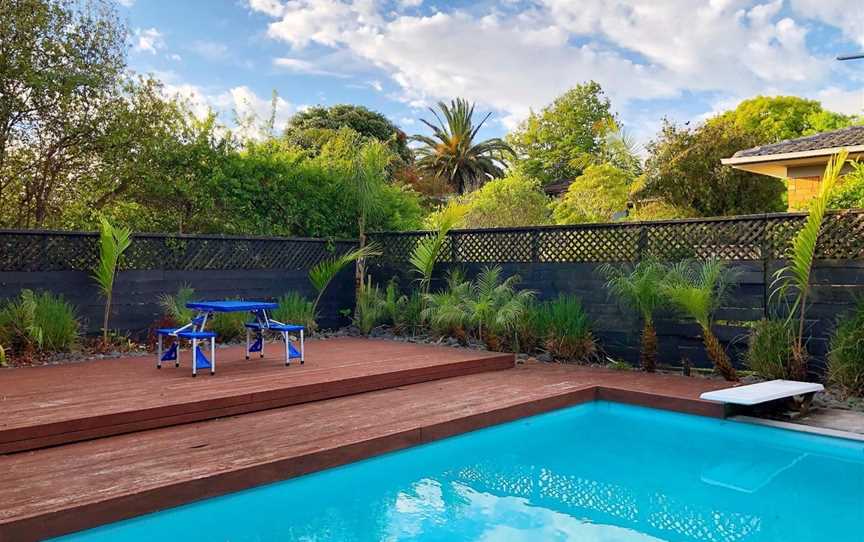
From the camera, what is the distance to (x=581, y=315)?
25.6 ft

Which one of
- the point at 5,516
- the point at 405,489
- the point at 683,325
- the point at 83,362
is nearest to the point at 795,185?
the point at 683,325

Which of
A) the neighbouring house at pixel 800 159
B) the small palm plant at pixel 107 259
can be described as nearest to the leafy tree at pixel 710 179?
the neighbouring house at pixel 800 159

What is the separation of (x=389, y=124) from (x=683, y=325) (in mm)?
23520

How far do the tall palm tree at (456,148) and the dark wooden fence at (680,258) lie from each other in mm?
21567

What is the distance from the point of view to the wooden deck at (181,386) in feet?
14.0

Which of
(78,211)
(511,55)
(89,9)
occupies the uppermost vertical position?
(511,55)

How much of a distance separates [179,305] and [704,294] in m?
5.80

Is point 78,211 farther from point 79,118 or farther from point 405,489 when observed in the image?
point 405,489

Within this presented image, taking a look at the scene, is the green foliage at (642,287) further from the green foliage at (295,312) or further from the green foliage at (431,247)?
the green foliage at (295,312)

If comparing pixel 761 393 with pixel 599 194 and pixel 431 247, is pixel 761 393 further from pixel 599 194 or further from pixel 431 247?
pixel 599 194

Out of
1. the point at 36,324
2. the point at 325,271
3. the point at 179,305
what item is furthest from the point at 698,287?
the point at 36,324

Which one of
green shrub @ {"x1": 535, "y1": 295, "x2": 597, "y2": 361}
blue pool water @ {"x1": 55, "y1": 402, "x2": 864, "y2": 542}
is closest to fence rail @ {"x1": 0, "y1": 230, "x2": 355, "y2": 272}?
green shrub @ {"x1": 535, "y1": 295, "x2": 597, "y2": 361}

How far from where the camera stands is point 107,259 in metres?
7.23

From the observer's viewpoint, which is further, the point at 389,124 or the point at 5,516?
the point at 389,124
